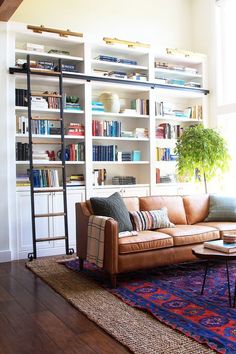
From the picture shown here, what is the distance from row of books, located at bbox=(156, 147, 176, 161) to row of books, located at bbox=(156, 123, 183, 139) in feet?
0.69

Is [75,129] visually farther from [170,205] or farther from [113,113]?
[170,205]

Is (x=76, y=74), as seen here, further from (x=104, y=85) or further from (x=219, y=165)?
(x=219, y=165)

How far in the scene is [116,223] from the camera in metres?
4.01

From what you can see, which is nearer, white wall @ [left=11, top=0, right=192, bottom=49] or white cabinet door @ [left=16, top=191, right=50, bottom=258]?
white cabinet door @ [left=16, top=191, right=50, bottom=258]

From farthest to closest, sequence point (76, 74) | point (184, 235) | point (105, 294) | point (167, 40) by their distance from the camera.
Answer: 1. point (167, 40)
2. point (76, 74)
3. point (184, 235)
4. point (105, 294)

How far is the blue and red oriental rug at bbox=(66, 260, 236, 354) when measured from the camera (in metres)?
2.88

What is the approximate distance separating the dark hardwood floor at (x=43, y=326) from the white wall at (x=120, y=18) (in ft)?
12.3

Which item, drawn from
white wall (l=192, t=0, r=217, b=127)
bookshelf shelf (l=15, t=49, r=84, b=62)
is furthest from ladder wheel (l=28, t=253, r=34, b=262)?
white wall (l=192, t=0, r=217, b=127)

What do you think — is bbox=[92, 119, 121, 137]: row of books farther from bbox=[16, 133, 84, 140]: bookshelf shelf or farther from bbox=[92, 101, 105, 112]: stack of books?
bbox=[16, 133, 84, 140]: bookshelf shelf

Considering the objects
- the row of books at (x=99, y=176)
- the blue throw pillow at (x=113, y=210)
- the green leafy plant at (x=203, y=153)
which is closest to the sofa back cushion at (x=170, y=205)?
the blue throw pillow at (x=113, y=210)

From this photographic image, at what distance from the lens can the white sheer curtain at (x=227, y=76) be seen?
22.0 ft

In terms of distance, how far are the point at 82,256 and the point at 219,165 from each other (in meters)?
2.62

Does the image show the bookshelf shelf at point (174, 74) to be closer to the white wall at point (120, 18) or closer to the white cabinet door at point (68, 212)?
the white wall at point (120, 18)

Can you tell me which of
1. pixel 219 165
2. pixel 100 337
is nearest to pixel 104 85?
pixel 219 165
